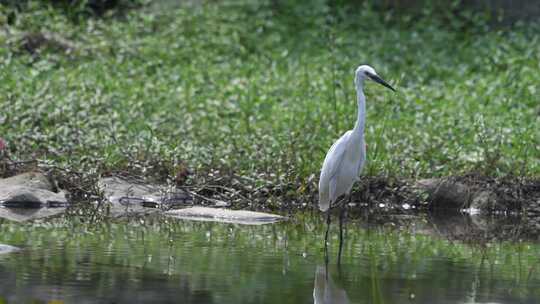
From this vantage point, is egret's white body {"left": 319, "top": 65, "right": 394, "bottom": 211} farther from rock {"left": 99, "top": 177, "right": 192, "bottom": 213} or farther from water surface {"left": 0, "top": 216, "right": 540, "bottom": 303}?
rock {"left": 99, "top": 177, "right": 192, "bottom": 213}

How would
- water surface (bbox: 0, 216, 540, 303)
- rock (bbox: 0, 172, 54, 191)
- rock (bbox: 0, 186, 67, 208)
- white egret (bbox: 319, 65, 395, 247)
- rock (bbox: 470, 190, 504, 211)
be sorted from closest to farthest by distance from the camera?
1. water surface (bbox: 0, 216, 540, 303)
2. white egret (bbox: 319, 65, 395, 247)
3. rock (bbox: 0, 186, 67, 208)
4. rock (bbox: 0, 172, 54, 191)
5. rock (bbox: 470, 190, 504, 211)

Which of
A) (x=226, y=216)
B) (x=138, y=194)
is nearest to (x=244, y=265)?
(x=226, y=216)

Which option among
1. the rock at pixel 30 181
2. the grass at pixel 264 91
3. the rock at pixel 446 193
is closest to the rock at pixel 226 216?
the grass at pixel 264 91

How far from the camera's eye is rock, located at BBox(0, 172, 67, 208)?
1188cm

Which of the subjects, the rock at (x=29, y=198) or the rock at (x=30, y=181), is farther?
the rock at (x=30, y=181)

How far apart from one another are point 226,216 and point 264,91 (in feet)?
16.1

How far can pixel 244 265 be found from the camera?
27.6ft

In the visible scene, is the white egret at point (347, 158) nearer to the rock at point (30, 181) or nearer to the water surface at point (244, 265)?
the water surface at point (244, 265)

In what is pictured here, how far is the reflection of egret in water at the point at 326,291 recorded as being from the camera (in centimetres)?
732

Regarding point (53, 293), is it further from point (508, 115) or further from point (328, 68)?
point (328, 68)

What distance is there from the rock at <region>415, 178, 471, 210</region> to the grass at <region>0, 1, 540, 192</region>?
23 cm

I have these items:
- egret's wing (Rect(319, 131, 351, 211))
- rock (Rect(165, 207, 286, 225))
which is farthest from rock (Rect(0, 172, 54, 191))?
egret's wing (Rect(319, 131, 351, 211))

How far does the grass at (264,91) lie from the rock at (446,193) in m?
0.23

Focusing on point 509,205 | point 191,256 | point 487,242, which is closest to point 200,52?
point 509,205
